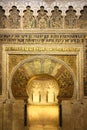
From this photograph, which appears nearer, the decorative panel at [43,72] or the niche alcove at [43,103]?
the decorative panel at [43,72]

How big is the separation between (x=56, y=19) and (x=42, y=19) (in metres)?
0.36

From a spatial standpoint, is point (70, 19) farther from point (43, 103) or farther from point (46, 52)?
point (43, 103)

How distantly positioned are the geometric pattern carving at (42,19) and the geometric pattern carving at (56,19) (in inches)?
5.1

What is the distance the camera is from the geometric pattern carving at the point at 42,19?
858 cm

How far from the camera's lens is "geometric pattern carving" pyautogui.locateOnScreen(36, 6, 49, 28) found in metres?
8.58

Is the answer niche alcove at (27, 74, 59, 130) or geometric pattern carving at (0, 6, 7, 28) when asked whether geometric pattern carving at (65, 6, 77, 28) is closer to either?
geometric pattern carving at (0, 6, 7, 28)

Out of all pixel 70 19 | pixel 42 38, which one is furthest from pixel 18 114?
pixel 70 19

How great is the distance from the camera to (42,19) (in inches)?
339

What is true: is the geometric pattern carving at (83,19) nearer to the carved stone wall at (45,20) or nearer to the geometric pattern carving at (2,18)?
the carved stone wall at (45,20)

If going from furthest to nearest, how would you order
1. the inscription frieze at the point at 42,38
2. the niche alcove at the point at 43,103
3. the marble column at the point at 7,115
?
the niche alcove at the point at 43,103, the inscription frieze at the point at 42,38, the marble column at the point at 7,115

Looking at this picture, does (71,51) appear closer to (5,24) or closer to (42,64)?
(42,64)

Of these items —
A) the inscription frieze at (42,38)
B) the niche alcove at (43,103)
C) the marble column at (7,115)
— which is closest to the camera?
the marble column at (7,115)

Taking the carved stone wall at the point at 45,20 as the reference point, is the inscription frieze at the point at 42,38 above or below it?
below

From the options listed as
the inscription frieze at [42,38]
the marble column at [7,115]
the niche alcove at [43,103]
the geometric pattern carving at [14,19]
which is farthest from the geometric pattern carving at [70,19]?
the marble column at [7,115]
